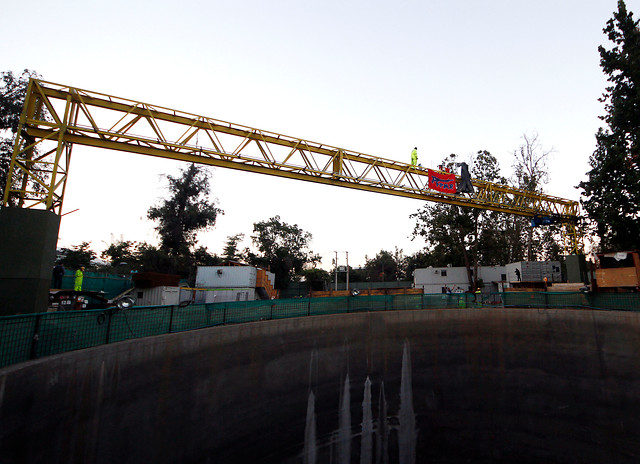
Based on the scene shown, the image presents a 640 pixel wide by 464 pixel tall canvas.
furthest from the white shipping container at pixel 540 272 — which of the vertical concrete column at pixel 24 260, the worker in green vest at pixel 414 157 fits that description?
the vertical concrete column at pixel 24 260

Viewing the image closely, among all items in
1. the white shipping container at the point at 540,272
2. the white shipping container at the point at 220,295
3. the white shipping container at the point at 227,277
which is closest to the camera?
the white shipping container at the point at 540,272

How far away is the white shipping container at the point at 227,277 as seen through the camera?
29.6m

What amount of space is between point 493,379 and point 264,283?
22995mm

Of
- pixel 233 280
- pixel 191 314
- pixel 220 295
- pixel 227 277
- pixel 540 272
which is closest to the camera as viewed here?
pixel 191 314

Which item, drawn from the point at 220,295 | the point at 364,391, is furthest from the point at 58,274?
the point at 364,391

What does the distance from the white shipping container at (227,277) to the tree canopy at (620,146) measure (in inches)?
1065

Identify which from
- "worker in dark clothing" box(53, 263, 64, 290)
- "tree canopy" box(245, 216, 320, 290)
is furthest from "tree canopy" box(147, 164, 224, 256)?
"worker in dark clothing" box(53, 263, 64, 290)

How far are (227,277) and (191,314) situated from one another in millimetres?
21259

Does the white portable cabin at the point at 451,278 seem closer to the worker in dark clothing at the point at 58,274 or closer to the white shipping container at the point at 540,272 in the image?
the white shipping container at the point at 540,272

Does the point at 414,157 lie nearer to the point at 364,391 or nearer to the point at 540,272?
the point at 540,272

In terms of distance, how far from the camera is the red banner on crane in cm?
2053

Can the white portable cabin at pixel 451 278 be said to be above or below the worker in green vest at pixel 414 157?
below

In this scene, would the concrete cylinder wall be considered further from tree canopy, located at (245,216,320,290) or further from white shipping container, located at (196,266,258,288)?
tree canopy, located at (245,216,320,290)

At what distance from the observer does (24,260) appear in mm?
9570
